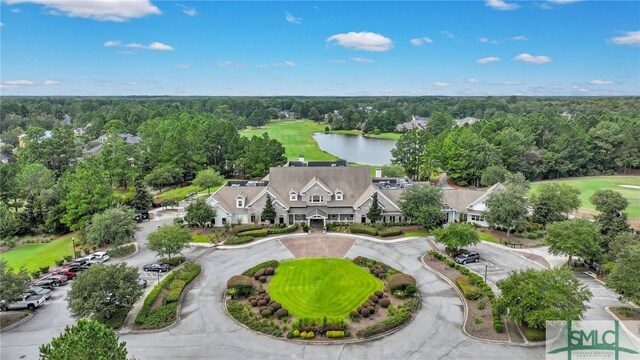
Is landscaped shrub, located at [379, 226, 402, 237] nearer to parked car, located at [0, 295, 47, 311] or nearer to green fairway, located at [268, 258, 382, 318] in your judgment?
green fairway, located at [268, 258, 382, 318]

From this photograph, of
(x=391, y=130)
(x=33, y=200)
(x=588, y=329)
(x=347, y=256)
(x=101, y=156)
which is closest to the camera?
(x=588, y=329)

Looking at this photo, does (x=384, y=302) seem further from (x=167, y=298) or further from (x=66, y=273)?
(x=66, y=273)

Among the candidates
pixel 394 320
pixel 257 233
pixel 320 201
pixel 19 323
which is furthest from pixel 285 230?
pixel 19 323

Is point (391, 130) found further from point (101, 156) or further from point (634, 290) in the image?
point (634, 290)

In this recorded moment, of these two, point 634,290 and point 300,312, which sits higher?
point 634,290

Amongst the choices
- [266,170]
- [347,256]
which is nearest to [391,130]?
[266,170]

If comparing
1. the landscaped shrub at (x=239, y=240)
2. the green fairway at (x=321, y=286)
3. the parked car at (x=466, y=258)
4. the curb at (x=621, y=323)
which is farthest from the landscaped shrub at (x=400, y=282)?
the landscaped shrub at (x=239, y=240)

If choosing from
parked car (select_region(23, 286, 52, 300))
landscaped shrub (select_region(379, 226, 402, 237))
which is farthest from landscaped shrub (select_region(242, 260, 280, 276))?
parked car (select_region(23, 286, 52, 300))
